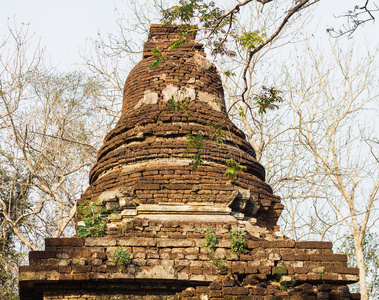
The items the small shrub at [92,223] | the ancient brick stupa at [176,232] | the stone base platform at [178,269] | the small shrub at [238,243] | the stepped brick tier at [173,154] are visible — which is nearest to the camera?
the stone base platform at [178,269]

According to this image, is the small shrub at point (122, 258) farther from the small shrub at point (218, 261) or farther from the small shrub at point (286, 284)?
the small shrub at point (286, 284)

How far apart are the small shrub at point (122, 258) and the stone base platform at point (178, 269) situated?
0.15ft

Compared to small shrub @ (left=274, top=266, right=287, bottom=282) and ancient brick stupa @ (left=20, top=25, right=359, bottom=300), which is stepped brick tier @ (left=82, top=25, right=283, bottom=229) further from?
small shrub @ (left=274, top=266, right=287, bottom=282)

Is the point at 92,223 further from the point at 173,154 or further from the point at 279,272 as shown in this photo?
the point at 279,272

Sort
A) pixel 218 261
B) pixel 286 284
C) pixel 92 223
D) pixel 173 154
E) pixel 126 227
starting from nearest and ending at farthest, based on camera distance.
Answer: pixel 286 284 → pixel 218 261 → pixel 126 227 → pixel 92 223 → pixel 173 154

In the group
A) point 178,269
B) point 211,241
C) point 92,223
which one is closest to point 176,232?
point 211,241

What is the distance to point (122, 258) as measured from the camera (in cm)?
630

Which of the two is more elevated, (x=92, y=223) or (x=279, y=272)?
(x=92, y=223)

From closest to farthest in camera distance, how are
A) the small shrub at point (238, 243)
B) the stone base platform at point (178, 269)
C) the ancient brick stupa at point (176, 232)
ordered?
the stone base platform at point (178, 269) → the ancient brick stupa at point (176, 232) → the small shrub at point (238, 243)

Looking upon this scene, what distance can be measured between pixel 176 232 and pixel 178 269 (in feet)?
2.04

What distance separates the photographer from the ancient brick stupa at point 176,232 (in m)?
6.23

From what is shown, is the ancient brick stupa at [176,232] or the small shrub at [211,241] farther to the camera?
the small shrub at [211,241]

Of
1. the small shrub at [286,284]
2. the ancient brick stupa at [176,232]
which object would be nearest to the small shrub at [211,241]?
the ancient brick stupa at [176,232]

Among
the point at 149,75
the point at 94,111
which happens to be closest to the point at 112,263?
the point at 149,75
